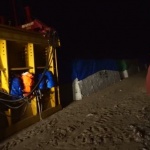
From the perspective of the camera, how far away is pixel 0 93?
5.02m

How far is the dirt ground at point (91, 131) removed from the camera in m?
3.93

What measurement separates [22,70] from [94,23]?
18.6ft

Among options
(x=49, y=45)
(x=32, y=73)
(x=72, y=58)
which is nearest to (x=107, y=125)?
(x=32, y=73)

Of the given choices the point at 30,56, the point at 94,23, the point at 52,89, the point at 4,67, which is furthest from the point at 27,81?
the point at 94,23

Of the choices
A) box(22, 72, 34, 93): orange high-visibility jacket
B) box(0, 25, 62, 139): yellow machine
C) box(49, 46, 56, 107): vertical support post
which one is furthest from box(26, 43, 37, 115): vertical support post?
box(49, 46, 56, 107): vertical support post

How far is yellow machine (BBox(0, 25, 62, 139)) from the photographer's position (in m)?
5.07

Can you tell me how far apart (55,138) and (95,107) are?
2.66m

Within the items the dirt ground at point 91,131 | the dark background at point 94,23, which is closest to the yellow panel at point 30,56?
the dark background at point 94,23

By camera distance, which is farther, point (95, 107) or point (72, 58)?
point (72, 58)

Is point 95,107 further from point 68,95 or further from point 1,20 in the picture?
point 1,20

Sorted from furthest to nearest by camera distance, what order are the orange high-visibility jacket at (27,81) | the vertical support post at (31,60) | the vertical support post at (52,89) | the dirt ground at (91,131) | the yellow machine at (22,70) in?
the vertical support post at (52,89)
the vertical support post at (31,60)
the orange high-visibility jacket at (27,81)
the yellow machine at (22,70)
the dirt ground at (91,131)

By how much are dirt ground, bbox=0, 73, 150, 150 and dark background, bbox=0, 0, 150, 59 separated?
10.7ft

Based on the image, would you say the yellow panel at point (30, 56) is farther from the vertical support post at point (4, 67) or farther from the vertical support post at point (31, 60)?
the vertical support post at point (4, 67)

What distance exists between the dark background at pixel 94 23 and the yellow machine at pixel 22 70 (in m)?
1.43
